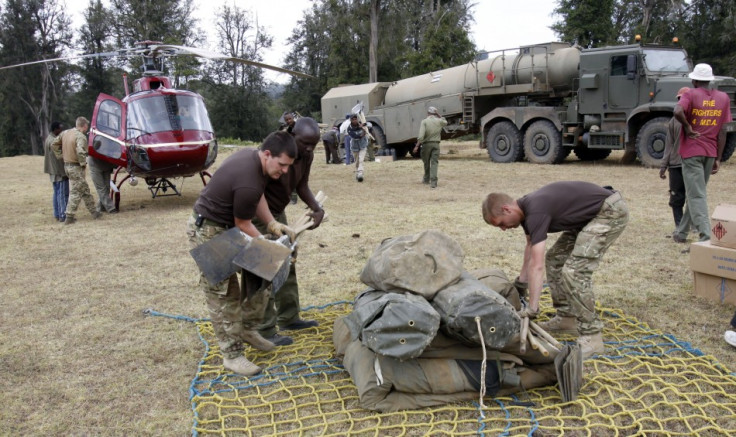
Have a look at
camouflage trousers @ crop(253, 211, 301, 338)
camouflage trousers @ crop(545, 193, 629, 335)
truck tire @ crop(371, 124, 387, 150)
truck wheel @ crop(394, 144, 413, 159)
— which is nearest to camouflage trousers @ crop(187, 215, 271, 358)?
camouflage trousers @ crop(253, 211, 301, 338)

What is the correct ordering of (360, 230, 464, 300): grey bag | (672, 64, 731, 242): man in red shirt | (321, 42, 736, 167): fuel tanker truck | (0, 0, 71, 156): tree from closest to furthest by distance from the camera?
1. (360, 230, 464, 300): grey bag
2. (672, 64, 731, 242): man in red shirt
3. (321, 42, 736, 167): fuel tanker truck
4. (0, 0, 71, 156): tree

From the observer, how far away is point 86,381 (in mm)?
3602

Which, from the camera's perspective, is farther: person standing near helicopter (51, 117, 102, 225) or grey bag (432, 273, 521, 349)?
person standing near helicopter (51, 117, 102, 225)

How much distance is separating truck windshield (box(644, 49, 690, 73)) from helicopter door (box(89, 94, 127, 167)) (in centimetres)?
1107

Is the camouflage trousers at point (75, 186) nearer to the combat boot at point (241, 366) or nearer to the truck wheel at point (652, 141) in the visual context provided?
the combat boot at point (241, 366)

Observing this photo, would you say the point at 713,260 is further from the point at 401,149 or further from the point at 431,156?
the point at 401,149

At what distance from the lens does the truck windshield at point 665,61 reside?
12.4 metres

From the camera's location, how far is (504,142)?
15.5 m

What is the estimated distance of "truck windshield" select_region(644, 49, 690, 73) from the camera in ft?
40.8

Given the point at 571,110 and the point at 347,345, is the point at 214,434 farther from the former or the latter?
the point at 571,110

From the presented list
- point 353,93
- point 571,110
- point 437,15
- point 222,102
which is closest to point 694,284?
point 571,110

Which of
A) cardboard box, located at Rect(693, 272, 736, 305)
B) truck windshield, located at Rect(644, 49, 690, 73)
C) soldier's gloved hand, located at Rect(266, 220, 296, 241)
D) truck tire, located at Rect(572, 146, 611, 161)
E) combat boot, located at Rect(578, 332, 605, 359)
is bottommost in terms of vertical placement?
combat boot, located at Rect(578, 332, 605, 359)

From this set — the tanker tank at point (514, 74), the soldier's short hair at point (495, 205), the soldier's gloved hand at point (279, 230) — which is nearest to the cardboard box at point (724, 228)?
the soldier's short hair at point (495, 205)

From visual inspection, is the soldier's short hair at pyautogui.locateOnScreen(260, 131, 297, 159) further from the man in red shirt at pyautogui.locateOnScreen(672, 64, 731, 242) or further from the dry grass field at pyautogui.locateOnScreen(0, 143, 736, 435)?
the man in red shirt at pyautogui.locateOnScreen(672, 64, 731, 242)
